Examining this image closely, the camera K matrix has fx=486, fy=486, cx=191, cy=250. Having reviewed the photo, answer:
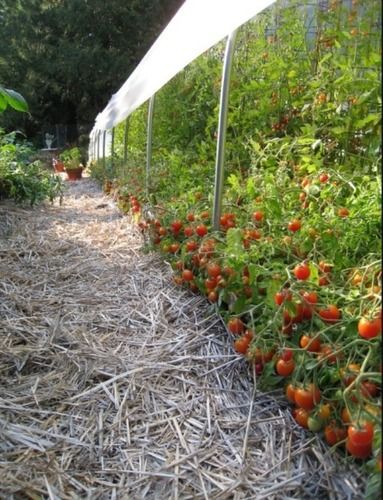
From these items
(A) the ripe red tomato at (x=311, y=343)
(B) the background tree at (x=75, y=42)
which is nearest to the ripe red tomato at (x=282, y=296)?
(A) the ripe red tomato at (x=311, y=343)

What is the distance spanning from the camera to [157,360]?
1.72 m

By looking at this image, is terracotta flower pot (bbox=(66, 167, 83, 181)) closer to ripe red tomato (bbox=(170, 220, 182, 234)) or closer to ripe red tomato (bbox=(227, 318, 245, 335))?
ripe red tomato (bbox=(170, 220, 182, 234))

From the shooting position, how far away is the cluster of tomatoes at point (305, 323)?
3.38 feet

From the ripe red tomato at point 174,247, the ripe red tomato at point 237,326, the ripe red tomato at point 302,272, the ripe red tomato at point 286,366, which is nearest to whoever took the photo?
the ripe red tomato at point 286,366

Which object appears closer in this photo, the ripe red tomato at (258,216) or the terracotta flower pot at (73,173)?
the ripe red tomato at (258,216)

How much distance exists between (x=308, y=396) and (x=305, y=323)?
0.28 m

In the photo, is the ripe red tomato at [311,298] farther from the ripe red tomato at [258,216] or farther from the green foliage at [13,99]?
the green foliage at [13,99]

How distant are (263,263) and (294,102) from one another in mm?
1245

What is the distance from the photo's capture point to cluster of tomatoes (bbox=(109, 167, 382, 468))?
103 cm

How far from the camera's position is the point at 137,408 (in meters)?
1.46

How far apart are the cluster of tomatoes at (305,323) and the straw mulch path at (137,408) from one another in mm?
101

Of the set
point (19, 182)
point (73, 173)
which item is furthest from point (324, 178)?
point (73, 173)

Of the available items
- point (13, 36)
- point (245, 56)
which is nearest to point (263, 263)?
point (245, 56)

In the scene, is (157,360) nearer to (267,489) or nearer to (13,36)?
(267,489)
